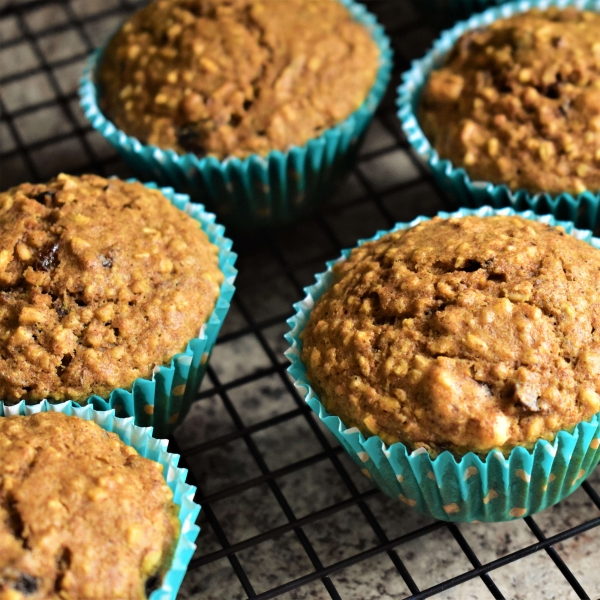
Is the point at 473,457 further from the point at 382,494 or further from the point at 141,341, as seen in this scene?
the point at 141,341

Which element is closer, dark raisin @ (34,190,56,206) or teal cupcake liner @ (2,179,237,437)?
teal cupcake liner @ (2,179,237,437)

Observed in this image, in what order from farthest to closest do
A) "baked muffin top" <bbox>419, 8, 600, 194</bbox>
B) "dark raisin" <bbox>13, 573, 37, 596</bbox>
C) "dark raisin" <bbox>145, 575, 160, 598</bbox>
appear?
"baked muffin top" <bbox>419, 8, 600, 194</bbox>, "dark raisin" <bbox>145, 575, 160, 598</bbox>, "dark raisin" <bbox>13, 573, 37, 596</bbox>

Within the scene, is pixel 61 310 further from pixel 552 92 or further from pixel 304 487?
pixel 552 92

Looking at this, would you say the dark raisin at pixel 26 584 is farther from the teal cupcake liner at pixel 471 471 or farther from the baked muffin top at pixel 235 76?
the baked muffin top at pixel 235 76

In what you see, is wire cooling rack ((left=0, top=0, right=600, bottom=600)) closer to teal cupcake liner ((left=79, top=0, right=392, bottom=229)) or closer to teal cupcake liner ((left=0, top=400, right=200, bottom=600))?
teal cupcake liner ((left=79, top=0, right=392, bottom=229))

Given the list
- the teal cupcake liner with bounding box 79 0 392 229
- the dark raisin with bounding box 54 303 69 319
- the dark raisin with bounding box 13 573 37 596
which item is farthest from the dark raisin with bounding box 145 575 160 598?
the teal cupcake liner with bounding box 79 0 392 229

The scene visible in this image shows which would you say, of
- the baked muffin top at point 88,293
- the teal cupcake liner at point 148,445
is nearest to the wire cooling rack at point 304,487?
the teal cupcake liner at point 148,445
